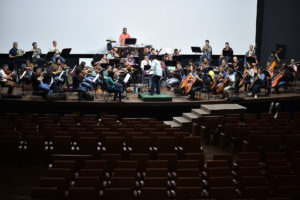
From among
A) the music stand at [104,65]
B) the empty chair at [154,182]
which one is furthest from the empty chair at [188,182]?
the music stand at [104,65]

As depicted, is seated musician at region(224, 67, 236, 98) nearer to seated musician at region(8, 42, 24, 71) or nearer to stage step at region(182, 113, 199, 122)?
stage step at region(182, 113, 199, 122)

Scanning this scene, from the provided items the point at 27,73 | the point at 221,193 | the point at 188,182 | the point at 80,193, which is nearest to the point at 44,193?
the point at 80,193

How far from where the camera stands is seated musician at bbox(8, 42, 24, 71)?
48.1 ft

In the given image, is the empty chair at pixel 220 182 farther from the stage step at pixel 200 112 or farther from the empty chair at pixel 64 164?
the stage step at pixel 200 112

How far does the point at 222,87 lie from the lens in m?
13.9

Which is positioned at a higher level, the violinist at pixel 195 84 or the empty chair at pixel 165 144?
the violinist at pixel 195 84

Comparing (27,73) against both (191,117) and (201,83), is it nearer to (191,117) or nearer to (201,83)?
(191,117)

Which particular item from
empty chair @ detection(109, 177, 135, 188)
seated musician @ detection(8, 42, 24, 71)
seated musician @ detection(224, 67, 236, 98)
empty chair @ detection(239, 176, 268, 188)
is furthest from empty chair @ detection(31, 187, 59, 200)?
seated musician @ detection(8, 42, 24, 71)

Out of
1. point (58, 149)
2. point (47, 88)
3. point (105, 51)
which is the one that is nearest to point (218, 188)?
point (58, 149)

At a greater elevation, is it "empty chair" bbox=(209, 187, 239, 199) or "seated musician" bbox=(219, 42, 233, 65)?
"seated musician" bbox=(219, 42, 233, 65)

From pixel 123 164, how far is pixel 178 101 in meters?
6.21

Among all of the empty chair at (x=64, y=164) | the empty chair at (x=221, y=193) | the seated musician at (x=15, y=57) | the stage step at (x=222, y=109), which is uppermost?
the seated musician at (x=15, y=57)

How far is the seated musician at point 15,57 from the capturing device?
1465 cm

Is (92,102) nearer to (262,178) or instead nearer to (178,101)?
(178,101)
